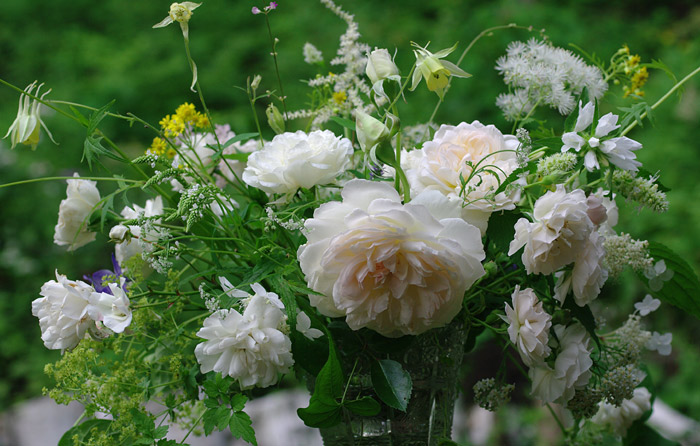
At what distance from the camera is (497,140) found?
0.52 m

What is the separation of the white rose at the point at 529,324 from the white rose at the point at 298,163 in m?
0.17

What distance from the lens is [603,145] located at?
0.48 meters

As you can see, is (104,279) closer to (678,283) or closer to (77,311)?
(77,311)

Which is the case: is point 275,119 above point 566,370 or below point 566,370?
above

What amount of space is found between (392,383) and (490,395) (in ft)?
0.38

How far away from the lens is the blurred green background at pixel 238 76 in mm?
1930

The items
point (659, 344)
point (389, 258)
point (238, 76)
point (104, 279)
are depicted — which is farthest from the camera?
point (238, 76)

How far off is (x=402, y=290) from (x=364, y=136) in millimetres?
112

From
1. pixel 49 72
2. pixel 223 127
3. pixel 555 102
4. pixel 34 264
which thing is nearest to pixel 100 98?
pixel 49 72

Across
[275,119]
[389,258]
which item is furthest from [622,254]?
[275,119]

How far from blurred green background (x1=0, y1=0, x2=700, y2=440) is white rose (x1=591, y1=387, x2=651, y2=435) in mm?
1146

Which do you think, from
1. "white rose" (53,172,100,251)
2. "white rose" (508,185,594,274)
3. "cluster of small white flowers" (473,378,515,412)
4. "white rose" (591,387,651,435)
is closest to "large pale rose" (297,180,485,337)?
"white rose" (508,185,594,274)

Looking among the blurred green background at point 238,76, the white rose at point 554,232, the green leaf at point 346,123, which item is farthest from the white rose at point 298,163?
the blurred green background at point 238,76

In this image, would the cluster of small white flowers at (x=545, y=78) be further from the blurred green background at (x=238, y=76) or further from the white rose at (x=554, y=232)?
the blurred green background at (x=238, y=76)
